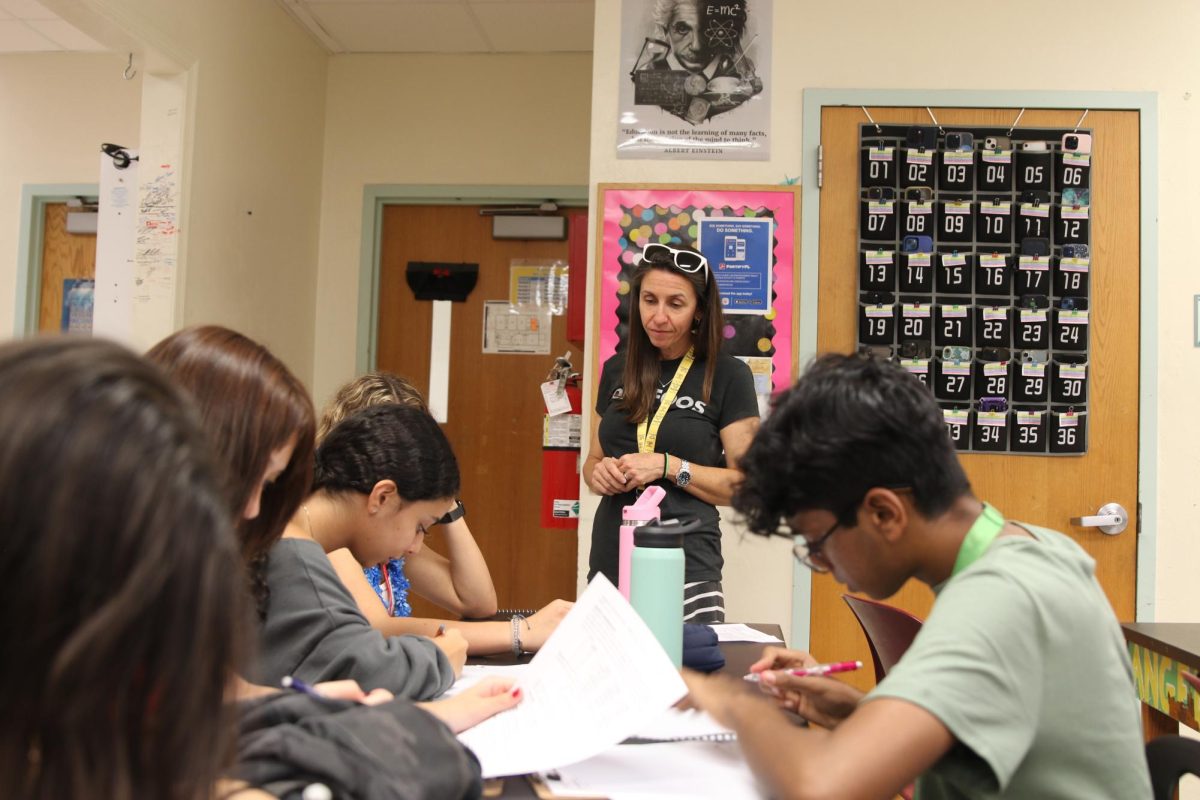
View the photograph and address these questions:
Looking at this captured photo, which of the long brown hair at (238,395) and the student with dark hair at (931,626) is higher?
the long brown hair at (238,395)

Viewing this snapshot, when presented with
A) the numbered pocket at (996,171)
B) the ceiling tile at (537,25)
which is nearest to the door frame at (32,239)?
the ceiling tile at (537,25)

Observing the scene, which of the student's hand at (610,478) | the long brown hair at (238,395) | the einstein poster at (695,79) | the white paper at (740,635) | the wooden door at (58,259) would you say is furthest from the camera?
the wooden door at (58,259)

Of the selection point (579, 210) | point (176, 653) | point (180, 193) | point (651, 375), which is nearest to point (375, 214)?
point (579, 210)

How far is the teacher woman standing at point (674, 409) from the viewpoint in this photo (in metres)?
2.15

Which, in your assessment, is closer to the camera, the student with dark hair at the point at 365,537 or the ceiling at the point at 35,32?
the student with dark hair at the point at 365,537

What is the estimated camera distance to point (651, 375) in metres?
2.29

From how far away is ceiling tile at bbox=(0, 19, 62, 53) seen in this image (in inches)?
150

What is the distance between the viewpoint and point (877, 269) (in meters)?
2.87

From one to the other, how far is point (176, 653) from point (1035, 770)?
77 cm

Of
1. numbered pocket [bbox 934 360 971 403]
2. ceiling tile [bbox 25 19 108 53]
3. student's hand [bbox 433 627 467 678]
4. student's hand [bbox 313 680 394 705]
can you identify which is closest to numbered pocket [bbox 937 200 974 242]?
numbered pocket [bbox 934 360 971 403]

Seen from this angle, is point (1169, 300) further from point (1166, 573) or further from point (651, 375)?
point (651, 375)

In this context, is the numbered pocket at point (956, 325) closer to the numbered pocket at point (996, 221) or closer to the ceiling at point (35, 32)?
the numbered pocket at point (996, 221)

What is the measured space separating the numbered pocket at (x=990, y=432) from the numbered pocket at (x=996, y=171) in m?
0.69

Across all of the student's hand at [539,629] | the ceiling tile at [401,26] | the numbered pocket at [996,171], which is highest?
the ceiling tile at [401,26]
